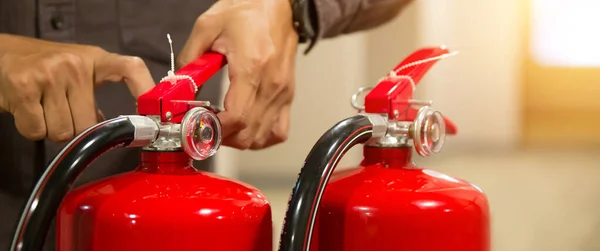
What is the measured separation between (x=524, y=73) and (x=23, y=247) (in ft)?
3.60

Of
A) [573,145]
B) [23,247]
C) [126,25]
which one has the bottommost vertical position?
[573,145]

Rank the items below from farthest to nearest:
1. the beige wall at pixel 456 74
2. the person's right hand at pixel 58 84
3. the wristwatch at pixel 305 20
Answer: the beige wall at pixel 456 74
the wristwatch at pixel 305 20
the person's right hand at pixel 58 84

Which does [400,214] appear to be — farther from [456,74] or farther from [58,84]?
[456,74]

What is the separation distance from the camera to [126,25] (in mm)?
673

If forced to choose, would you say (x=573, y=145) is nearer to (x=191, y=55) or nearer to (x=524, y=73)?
(x=524, y=73)

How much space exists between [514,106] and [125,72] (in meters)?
0.94

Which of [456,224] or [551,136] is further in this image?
[551,136]

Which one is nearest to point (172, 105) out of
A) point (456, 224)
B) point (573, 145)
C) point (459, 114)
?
point (456, 224)

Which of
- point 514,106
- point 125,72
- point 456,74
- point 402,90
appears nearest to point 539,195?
point 514,106

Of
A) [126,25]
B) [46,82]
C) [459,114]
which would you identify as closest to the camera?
[46,82]

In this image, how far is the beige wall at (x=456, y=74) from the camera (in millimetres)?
1265

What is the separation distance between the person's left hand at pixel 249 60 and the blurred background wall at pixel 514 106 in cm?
72

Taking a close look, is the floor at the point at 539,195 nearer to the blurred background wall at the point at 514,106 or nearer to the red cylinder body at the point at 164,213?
the blurred background wall at the point at 514,106

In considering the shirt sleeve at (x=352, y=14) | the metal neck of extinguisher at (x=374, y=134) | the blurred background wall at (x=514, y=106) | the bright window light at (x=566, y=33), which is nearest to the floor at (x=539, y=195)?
the blurred background wall at (x=514, y=106)
